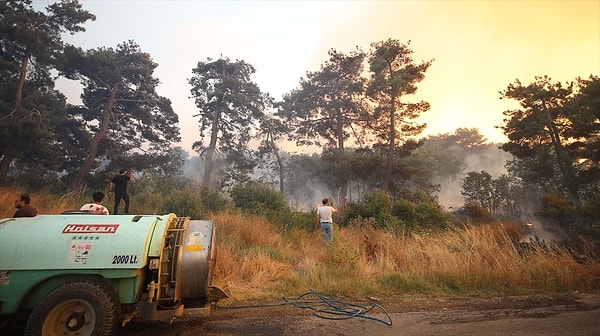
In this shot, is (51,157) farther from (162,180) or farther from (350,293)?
(350,293)

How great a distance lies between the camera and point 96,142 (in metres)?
19.3

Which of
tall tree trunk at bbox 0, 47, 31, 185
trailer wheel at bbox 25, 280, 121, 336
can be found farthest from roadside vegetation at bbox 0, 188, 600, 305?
tall tree trunk at bbox 0, 47, 31, 185

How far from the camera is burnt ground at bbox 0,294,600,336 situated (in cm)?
392

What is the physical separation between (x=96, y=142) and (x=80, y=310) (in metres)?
20.0

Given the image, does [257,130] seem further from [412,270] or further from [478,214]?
[412,270]

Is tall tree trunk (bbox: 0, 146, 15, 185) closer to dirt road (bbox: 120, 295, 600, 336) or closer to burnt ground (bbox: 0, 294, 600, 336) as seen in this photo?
burnt ground (bbox: 0, 294, 600, 336)

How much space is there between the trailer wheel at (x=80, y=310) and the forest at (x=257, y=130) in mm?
10191

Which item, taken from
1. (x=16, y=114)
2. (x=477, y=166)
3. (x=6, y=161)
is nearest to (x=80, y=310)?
(x=6, y=161)

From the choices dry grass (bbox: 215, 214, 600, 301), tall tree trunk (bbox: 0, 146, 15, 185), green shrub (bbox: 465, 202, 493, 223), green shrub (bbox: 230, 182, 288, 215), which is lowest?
dry grass (bbox: 215, 214, 600, 301)

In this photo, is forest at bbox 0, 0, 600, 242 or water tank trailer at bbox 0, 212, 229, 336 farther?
forest at bbox 0, 0, 600, 242

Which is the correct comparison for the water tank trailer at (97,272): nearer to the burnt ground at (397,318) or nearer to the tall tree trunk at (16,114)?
the burnt ground at (397,318)

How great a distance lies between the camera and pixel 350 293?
5633 mm

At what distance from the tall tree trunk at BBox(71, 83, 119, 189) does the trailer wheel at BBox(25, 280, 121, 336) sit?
59.0 feet

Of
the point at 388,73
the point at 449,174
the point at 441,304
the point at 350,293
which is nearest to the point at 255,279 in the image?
the point at 350,293
